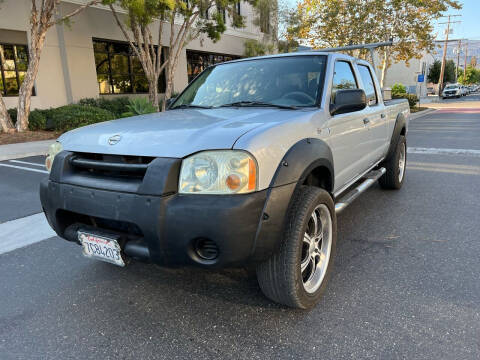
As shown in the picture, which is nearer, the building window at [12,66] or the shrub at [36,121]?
the shrub at [36,121]

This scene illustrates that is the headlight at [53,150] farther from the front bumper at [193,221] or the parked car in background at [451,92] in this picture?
the parked car in background at [451,92]

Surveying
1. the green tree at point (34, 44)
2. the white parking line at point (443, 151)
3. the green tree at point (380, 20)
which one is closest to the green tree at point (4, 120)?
the green tree at point (34, 44)

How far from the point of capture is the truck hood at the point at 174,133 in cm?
212

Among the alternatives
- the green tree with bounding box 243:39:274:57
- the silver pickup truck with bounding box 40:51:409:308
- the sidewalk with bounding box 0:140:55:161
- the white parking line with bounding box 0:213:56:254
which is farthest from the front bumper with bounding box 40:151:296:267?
the green tree with bounding box 243:39:274:57

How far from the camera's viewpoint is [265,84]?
3287 millimetres

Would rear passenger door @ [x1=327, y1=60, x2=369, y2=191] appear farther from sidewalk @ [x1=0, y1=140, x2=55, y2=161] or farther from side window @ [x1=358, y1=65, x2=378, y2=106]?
sidewalk @ [x1=0, y1=140, x2=55, y2=161]

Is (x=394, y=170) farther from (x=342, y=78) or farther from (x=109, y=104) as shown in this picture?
(x=109, y=104)

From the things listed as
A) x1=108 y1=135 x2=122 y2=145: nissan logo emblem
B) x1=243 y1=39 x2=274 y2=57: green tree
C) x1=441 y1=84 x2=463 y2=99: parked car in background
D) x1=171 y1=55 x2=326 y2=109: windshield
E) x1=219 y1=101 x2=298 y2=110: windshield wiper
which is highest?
x1=243 y1=39 x2=274 y2=57: green tree

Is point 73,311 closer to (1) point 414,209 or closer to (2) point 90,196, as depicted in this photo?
(2) point 90,196

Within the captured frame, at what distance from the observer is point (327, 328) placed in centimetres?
232

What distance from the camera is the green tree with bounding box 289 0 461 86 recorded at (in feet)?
66.4

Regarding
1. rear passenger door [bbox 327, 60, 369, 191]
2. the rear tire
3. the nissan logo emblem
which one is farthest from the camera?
the rear tire

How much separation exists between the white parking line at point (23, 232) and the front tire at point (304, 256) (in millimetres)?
2800

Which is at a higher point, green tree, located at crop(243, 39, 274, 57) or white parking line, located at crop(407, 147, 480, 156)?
green tree, located at crop(243, 39, 274, 57)
